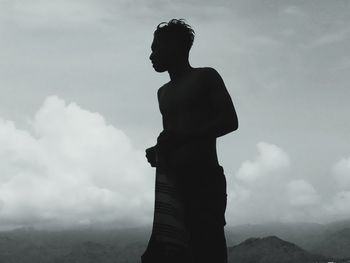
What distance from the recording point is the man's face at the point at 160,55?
484 cm

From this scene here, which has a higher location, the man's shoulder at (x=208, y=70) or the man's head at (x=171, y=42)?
the man's head at (x=171, y=42)

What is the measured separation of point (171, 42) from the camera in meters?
4.82

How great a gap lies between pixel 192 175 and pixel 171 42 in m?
1.31

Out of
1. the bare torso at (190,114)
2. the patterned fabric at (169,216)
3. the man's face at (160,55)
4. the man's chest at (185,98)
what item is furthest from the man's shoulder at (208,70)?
the patterned fabric at (169,216)

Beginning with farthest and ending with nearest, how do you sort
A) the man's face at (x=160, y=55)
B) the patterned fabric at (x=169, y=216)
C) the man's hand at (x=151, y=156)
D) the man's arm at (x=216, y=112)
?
the man's face at (x=160, y=55) → the man's hand at (x=151, y=156) → the man's arm at (x=216, y=112) → the patterned fabric at (x=169, y=216)

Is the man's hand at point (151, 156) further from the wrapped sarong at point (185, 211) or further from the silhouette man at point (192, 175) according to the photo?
the wrapped sarong at point (185, 211)

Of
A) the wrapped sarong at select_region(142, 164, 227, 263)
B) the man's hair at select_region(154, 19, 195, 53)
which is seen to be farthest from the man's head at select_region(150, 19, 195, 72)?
the wrapped sarong at select_region(142, 164, 227, 263)

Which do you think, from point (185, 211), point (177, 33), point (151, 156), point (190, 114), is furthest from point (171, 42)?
point (185, 211)

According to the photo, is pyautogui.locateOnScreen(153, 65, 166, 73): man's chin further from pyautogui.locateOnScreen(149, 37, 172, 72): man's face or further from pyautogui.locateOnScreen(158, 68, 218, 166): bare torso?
pyautogui.locateOnScreen(158, 68, 218, 166): bare torso

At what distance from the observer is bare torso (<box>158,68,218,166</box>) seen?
14.5 feet

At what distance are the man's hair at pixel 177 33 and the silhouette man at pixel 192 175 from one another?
32cm

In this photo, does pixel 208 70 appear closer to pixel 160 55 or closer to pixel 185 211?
pixel 160 55

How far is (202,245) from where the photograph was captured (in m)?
4.36

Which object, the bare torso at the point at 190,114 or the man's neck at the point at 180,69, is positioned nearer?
the bare torso at the point at 190,114
